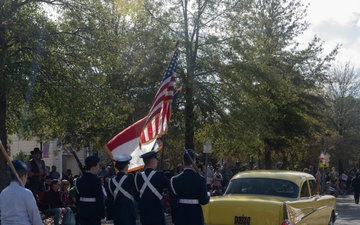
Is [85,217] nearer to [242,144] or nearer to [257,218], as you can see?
[257,218]

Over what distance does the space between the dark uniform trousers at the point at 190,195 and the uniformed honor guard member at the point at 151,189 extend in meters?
0.21

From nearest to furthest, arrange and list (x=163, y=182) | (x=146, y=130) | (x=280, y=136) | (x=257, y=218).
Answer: (x=163, y=182) → (x=257, y=218) → (x=146, y=130) → (x=280, y=136)

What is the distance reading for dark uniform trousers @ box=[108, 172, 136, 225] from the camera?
386 inches

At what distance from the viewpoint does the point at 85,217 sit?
9.69 metres

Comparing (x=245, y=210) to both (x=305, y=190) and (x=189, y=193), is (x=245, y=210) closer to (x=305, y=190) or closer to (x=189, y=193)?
(x=189, y=193)

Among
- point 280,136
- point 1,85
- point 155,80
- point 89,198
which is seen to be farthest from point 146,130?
point 280,136

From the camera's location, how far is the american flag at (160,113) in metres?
12.5

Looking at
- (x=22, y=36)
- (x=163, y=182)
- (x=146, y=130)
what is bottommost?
(x=163, y=182)

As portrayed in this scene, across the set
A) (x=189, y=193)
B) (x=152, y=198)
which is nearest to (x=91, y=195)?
(x=152, y=198)

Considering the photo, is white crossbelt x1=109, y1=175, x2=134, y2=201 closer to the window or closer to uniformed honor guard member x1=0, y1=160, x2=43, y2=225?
uniformed honor guard member x1=0, y1=160, x2=43, y2=225

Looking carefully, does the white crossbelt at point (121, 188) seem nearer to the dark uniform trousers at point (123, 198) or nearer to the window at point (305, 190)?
the dark uniform trousers at point (123, 198)

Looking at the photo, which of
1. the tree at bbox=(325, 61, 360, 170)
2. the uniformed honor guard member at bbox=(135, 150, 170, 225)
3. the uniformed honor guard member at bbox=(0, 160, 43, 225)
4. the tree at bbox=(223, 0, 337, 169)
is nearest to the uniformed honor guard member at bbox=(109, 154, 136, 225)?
the uniformed honor guard member at bbox=(135, 150, 170, 225)

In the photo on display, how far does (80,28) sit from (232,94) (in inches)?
446

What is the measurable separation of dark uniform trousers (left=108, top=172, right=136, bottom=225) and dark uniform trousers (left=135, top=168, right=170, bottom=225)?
10.2 inches
